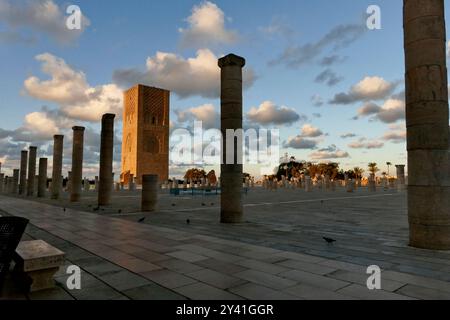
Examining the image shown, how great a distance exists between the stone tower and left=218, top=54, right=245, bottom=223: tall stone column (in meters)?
73.6

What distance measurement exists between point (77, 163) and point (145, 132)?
197ft

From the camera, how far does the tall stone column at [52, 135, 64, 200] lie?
29.6 metres

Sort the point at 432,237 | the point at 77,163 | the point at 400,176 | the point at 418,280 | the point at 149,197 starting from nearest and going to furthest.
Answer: the point at 418,280 → the point at 432,237 → the point at 149,197 → the point at 77,163 → the point at 400,176

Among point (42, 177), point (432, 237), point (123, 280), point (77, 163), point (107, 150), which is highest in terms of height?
point (107, 150)

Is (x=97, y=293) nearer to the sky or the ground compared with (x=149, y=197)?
nearer to the ground

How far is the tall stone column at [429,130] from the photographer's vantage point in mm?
7168

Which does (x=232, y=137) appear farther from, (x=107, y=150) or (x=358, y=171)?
(x=358, y=171)

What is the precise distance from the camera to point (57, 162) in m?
30.5

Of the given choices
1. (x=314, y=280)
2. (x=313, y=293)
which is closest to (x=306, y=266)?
(x=314, y=280)

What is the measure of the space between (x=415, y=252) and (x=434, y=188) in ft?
4.94

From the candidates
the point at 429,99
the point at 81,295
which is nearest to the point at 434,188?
the point at 429,99

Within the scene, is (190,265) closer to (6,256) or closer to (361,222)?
(6,256)

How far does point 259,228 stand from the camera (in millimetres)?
10445

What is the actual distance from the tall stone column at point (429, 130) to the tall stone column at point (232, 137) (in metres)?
5.88
